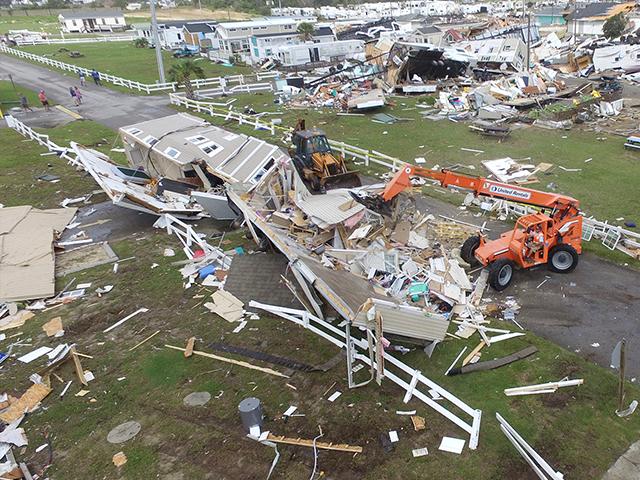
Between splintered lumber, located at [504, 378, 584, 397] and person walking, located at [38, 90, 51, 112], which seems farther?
person walking, located at [38, 90, 51, 112]

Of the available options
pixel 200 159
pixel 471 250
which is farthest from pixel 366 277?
pixel 200 159

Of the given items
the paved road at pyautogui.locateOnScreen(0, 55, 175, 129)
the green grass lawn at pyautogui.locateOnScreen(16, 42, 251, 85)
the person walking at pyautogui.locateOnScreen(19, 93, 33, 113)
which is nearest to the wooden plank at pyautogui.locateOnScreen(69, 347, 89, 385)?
the paved road at pyautogui.locateOnScreen(0, 55, 175, 129)

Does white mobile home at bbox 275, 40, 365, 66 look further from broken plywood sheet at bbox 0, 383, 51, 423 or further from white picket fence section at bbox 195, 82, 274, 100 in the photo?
broken plywood sheet at bbox 0, 383, 51, 423

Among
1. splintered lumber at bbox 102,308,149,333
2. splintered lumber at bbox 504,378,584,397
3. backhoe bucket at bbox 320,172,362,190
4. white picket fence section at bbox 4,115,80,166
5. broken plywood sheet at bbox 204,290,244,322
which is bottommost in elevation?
splintered lumber at bbox 504,378,584,397

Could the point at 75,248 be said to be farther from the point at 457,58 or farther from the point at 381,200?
the point at 457,58

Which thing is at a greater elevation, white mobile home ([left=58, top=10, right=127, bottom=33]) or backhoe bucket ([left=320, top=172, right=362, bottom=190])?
white mobile home ([left=58, top=10, right=127, bottom=33])

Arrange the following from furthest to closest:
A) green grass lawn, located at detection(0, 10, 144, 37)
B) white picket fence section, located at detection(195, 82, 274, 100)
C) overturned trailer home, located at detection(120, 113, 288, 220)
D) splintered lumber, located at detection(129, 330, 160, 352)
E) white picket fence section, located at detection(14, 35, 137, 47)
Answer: green grass lawn, located at detection(0, 10, 144, 37) < white picket fence section, located at detection(14, 35, 137, 47) < white picket fence section, located at detection(195, 82, 274, 100) < overturned trailer home, located at detection(120, 113, 288, 220) < splintered lumber, located at detection(129, 330, 160, 352)

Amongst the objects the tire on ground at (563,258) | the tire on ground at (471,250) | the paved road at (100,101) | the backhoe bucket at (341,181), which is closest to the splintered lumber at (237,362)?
the tire on ground at (471,250)
